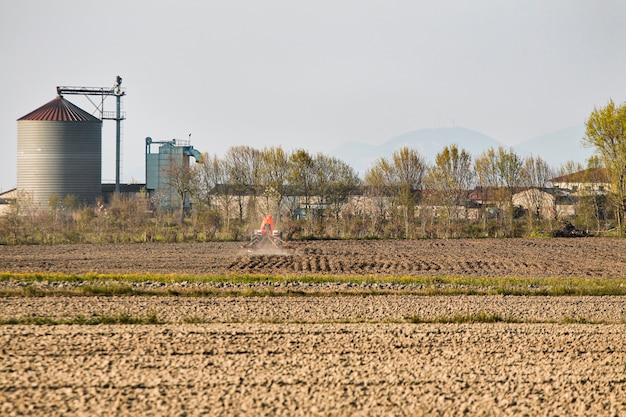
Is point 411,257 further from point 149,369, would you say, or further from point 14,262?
point 149,369

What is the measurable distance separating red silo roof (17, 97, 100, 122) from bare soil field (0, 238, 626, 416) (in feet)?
157

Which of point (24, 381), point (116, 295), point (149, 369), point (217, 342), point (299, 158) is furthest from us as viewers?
point (299, 158)

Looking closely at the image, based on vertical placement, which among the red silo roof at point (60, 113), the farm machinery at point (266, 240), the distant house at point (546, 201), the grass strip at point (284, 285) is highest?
the red silo roof at point (60, 113)

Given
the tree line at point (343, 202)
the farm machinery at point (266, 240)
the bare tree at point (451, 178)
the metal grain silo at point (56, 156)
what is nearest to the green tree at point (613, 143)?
the tree line at point (343, 202)

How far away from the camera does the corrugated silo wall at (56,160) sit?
65.7 metres

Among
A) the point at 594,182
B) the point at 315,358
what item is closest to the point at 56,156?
the point at 594,182

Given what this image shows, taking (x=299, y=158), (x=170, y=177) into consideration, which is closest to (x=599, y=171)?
(x=299, y=158)

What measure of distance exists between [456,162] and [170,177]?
84.6ft

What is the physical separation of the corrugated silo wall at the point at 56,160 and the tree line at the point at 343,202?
7.19 feet

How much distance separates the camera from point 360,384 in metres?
12.9

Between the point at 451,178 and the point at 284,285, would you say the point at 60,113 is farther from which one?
the point at 284,285

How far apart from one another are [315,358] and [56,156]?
56467 millimetres

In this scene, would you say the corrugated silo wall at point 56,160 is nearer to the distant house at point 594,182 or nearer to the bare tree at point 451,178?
the bare tree at point 451,178

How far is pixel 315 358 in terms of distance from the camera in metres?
14.7
